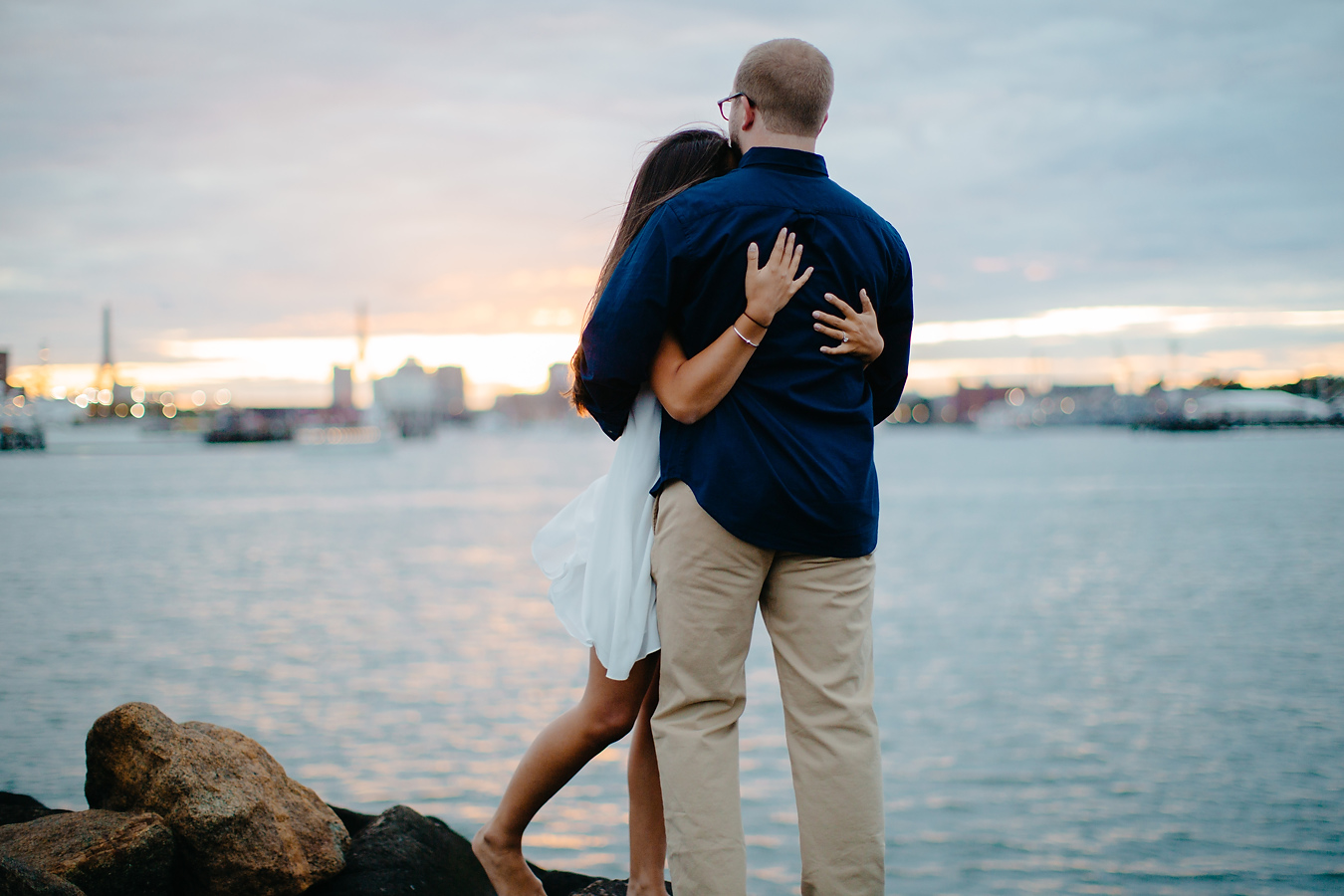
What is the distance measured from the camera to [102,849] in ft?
8.84

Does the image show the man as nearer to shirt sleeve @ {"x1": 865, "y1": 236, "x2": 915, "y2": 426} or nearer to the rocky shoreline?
shirt sleeve @ {"x1": 865, "y1": 236, "x2": 915, "y2": 426}

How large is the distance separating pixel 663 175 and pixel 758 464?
0.78m

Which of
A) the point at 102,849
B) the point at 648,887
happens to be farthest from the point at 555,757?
the point at 102,849

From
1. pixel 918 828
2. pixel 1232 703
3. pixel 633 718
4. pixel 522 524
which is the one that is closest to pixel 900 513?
pixel 522 524

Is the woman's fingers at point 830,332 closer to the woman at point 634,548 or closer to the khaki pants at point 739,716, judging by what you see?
the woman at point 634,548

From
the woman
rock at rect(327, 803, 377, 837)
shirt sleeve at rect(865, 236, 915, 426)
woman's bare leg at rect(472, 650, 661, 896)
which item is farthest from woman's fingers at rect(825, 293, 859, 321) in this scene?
rock at rect(327, 803, 377, 837)

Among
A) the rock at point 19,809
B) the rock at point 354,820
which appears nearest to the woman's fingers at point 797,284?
the rock at point 354,820

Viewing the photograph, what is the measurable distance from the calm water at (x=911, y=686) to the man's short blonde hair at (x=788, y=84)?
452 cm

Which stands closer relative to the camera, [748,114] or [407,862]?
[748,114]

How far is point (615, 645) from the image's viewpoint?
7.64 ft

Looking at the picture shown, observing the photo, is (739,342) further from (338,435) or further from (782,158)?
(338,435)

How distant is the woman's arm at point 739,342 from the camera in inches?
82.9

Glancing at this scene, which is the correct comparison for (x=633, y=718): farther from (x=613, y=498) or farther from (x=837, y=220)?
(x=837, y=220)

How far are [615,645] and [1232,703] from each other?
28.3ft
